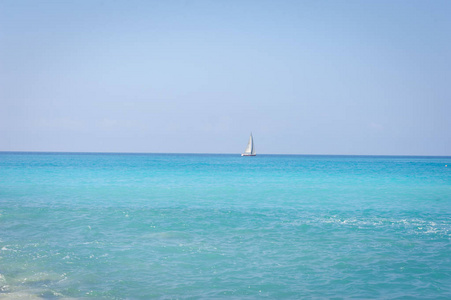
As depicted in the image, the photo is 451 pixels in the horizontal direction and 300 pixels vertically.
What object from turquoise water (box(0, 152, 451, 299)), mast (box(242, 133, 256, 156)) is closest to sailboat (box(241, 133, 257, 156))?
mast (box(242, 133, 256, 156))

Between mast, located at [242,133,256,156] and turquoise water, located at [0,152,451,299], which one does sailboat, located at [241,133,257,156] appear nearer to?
mast, located at [242,133,256,156]

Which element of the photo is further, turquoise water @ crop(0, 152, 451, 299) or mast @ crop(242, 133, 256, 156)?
mast @ crop(242, 133, 256, 156)

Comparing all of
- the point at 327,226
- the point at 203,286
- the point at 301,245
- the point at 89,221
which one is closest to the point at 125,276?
the point at 203,286

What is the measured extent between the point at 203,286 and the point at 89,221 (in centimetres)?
964

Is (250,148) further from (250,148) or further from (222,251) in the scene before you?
(222,251)

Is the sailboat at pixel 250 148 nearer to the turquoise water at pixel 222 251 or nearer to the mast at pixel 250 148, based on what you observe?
the mast at pixel 250 148

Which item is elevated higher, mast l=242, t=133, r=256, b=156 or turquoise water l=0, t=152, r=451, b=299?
mast l=242, t=133, r=256, b=156

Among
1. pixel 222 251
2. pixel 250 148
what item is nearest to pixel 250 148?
pixel 250 148

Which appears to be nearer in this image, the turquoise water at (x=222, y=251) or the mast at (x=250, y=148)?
the turquoise water at (x=222, y=251)

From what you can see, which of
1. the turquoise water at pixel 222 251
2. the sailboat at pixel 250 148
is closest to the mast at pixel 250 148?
the sailboat at pixel 250 148

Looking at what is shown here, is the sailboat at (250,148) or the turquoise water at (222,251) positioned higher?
the sailboat at (250,148)

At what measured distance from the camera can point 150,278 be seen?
991 centimetres

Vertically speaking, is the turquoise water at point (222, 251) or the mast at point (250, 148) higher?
the mast at point (250, 148)

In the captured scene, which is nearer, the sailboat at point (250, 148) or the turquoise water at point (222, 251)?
the turquoise water at point (222, 251)
